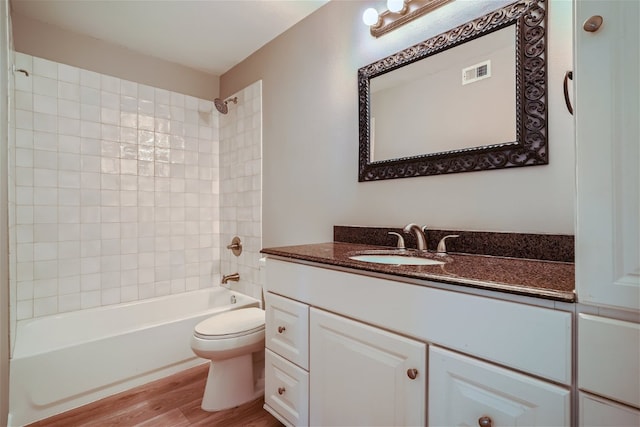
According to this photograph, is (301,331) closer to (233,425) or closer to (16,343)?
(233,425)

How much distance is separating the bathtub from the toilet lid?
0.41 m

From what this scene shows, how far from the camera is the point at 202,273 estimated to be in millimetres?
2840

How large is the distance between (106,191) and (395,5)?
7.66 ft

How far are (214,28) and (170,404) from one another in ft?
8.07

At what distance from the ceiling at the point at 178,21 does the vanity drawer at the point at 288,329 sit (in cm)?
180

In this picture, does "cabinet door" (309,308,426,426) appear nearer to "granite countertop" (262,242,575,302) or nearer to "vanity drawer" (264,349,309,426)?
"vanity drawer" (264,349,309,426)

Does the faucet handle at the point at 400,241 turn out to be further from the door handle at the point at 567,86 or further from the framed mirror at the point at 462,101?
the door handle at the point at 567,86

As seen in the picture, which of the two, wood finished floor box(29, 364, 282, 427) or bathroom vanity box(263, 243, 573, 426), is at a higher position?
bathroom vanity box(263, 243, 573, 426)

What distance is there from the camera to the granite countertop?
709 millimetres

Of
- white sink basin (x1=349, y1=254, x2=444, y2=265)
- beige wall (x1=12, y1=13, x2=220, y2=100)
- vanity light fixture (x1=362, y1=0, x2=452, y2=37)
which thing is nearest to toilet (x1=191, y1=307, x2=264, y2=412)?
white sink basin (x1=349, y1=254, x2=444, y2=265)

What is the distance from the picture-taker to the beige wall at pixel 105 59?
81.0 inches

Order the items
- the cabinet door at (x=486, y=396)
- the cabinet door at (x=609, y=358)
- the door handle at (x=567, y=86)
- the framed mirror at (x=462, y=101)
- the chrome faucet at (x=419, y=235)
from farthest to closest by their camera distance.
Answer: the chrome faucet at (x=419, y=235) → the framed mirror at (x=462, y=101) → the door handle at (x=567, y=86) → the cabinet door at (x=486, y=396) → the cabinet door at (x=609, y=358)

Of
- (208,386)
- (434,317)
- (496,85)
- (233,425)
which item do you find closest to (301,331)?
(434,317)

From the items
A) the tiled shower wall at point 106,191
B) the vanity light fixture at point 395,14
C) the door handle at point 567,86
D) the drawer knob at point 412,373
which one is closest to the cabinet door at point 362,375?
the drawer knob at point 412,373
